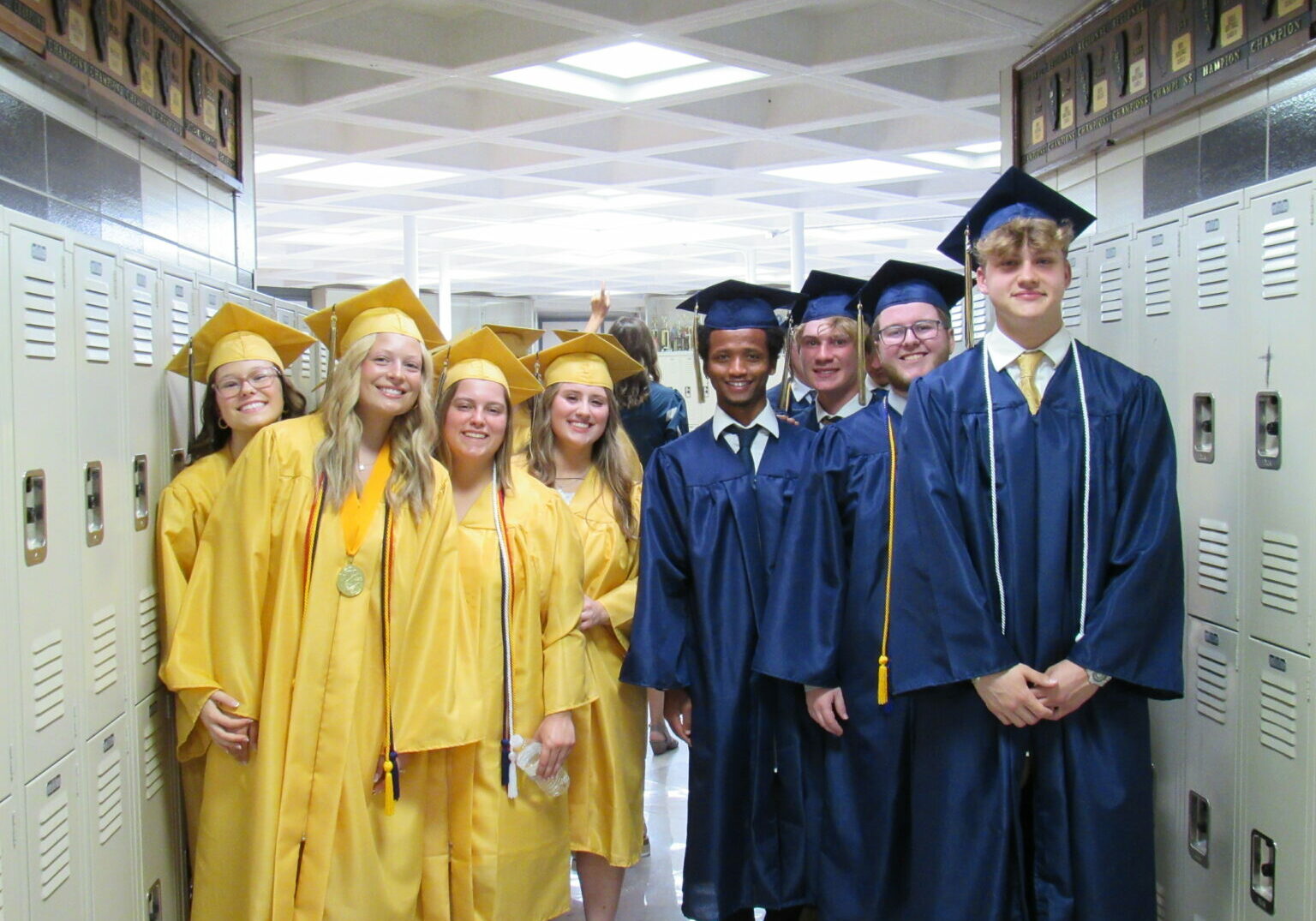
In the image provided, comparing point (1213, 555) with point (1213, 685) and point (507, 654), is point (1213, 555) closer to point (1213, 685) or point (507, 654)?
point (1213, 685)

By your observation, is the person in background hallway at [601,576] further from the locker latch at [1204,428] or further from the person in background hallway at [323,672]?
the locker latch at [1204,428]

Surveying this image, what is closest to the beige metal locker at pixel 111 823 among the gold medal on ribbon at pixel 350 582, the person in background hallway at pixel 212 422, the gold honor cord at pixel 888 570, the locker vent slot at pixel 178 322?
the person in background hallway at pixel 212 422

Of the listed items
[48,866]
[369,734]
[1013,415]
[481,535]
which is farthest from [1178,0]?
[48,866]

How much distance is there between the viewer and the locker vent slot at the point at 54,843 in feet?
6.54

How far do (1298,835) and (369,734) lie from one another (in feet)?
6.88

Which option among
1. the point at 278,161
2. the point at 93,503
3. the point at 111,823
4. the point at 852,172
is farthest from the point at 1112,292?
the point at 278,161

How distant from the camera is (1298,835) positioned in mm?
2070

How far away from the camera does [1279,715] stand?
212 centimetres

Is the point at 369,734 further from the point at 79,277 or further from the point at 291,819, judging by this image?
the point at 79,277

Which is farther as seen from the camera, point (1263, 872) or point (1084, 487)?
point (1263, 872)

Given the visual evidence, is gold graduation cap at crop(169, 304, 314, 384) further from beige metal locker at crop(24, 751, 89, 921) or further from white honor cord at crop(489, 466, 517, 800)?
beige metal locker at crop(24, 751, 89, 921)

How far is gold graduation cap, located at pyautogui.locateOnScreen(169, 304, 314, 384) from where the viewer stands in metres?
2.68

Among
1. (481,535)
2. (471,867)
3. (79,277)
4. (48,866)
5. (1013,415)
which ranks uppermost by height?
(79,277)

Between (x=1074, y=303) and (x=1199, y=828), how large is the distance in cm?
150
